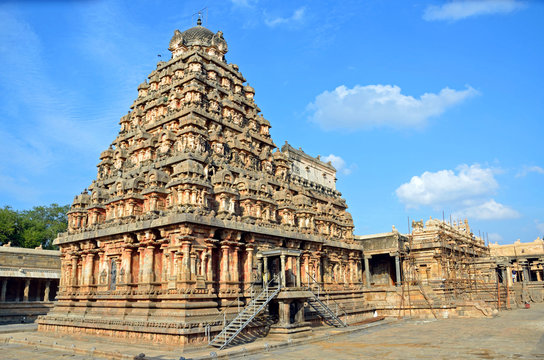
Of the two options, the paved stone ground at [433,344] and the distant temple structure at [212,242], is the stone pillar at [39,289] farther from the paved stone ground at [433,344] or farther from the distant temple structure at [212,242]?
the paved stone ground at [433,344]

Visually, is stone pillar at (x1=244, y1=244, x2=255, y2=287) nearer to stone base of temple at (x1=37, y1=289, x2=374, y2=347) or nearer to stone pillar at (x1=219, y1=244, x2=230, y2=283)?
stone pillar at (x1=219, y1=244, x2=230, y2=283)

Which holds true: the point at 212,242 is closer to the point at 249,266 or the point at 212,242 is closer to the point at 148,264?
the point at 249,266

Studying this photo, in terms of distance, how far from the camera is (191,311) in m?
24.5

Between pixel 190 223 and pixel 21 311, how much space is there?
106 feet

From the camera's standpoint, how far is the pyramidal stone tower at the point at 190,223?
2619cm

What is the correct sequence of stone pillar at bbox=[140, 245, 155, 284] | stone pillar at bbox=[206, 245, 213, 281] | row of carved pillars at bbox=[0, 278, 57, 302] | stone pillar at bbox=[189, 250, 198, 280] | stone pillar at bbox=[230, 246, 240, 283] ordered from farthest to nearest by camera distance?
row of carved pillars at bbox=[0, 278, 57, 302], stone pillar at bbox=[230, 246, 240, 283], stone pillar at bbox=[140, 245, 155, 284], stone pillar at bbox=[206, 245, 213, 281], stone pillar at bbox=[189, 250, 198, 280]

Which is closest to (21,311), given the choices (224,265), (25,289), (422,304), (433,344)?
(25,289)

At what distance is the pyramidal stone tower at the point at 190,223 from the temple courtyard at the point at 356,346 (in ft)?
6.91

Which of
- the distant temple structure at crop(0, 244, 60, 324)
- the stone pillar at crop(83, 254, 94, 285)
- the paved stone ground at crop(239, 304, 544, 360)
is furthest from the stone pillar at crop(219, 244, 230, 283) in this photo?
the distant temple structure at crop(0, 244, 60, 324)

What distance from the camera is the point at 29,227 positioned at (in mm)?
68500

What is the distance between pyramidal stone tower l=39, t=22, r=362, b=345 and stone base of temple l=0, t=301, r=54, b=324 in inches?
541

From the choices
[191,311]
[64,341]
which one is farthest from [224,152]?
[64,341]

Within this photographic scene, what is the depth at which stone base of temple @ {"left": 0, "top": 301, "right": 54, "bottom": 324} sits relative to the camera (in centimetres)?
4431

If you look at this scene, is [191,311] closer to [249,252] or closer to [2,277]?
[249,252]
